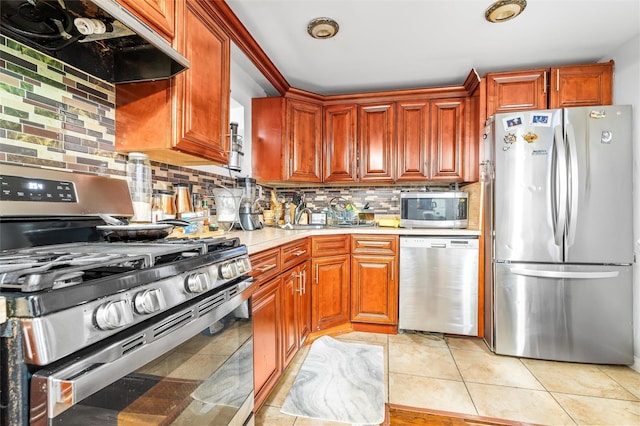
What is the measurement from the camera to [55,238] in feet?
3.31

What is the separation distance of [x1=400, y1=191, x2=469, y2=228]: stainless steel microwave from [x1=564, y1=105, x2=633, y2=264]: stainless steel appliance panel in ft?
2.43

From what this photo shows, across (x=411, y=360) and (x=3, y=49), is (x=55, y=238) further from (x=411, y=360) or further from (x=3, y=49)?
(x=411, y=360)

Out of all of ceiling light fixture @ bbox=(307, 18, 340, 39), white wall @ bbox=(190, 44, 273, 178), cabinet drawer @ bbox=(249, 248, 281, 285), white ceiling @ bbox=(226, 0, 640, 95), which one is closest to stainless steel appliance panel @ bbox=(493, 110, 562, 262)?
white ceiling @ bbox=(226, 0, 640, 95)

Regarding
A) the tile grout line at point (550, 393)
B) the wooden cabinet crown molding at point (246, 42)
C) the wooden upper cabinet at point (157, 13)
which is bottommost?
the tile grout line at point (550, 393)

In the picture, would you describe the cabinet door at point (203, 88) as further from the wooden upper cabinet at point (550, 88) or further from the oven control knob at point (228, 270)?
the wooden upper cabinet at point (550, 88)

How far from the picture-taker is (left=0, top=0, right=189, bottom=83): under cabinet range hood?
3.06ft

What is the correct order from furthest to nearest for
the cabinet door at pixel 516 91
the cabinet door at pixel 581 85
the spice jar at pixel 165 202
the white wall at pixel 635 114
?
the cabinet door at pixel 516 91 → the cabinet door at pixel 581 85 → the white wall at pixel 635 114 → the spice jar at pixel 165 202

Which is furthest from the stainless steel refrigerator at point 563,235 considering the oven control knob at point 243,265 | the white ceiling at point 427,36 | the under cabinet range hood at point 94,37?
the under cabinet range hood at point 94,37

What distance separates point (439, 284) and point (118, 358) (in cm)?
235

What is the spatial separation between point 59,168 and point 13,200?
26 centimetres

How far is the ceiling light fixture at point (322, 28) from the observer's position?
1.91 m

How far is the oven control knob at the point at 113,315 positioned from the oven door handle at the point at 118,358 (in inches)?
1.8

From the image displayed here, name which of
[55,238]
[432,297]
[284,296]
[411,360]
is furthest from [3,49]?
[432,297]

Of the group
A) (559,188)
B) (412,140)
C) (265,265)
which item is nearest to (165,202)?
(265,265)
